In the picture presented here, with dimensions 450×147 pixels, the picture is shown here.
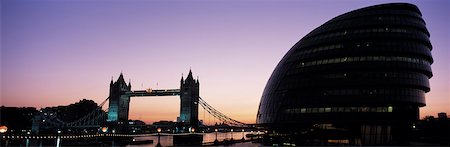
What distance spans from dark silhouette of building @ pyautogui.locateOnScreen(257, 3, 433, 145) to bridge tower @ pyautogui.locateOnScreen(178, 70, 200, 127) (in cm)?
10703

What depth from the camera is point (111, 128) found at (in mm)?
194750

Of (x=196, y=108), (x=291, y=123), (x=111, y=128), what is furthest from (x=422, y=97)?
(x=111, y=128)

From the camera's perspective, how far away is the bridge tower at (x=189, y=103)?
186375mm

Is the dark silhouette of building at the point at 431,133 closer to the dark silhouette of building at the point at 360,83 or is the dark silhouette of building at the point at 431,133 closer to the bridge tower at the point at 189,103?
the dark silhouette of building at the point at 360,83

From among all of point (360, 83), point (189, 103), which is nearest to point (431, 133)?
point (360, 83)

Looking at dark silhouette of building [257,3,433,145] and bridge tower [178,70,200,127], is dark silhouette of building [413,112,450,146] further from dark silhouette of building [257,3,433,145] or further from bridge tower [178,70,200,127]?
bridge tower [178,70,200,127]

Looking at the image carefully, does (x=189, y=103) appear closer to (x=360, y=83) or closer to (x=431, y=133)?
(x=360, y=83)

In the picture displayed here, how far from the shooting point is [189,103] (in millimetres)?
189875

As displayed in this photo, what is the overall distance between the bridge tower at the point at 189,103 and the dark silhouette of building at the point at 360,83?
107m

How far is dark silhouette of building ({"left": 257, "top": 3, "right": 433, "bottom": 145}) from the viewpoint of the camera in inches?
2763

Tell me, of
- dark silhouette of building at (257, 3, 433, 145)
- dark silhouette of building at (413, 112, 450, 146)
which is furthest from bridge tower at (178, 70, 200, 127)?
dark silhouette of building at (413, 112, 450, 146)

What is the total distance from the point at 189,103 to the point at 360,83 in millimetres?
126384

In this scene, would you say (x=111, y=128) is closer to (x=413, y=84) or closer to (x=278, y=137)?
(x=278, y=137)

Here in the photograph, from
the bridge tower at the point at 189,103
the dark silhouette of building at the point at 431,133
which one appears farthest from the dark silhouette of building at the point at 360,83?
the bridge tower at the point at 189,103
